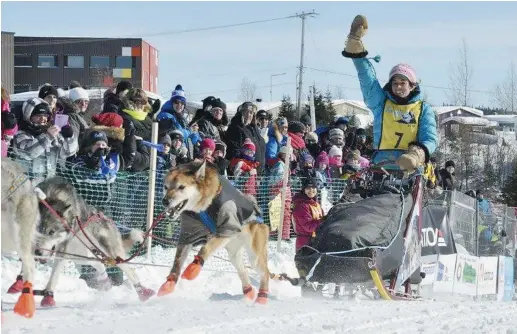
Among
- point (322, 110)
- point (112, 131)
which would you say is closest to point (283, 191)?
point (112, 131)

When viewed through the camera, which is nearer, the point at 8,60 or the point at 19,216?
the point at 19,216

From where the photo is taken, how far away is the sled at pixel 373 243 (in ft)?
22.6

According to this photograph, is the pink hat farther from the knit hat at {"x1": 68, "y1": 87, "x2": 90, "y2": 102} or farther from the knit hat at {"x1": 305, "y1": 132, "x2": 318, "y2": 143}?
the knit hat at {"x1": 305, "y1": 132, "x2": 318, "y2": 143}

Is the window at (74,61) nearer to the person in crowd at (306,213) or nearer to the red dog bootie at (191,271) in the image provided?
the person in crowd at (306,213)

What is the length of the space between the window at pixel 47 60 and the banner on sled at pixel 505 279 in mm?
47030

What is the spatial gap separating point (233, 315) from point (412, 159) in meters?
2.17

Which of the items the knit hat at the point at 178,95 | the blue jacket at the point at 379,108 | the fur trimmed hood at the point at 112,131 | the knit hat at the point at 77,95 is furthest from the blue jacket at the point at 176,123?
the blue jacket at the point at 379,108

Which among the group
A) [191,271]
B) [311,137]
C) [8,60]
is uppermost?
[8,60]

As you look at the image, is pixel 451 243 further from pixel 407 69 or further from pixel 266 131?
pixel 266 131

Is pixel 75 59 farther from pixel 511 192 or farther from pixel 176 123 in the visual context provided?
pixel 176 123

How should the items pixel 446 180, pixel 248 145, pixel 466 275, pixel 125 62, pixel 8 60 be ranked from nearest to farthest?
pixel 466 275 < pixel 248 145 < pixel 446 180 < pixel 8 60 < pixel 125 62

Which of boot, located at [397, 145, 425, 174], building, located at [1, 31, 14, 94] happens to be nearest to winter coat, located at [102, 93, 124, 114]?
boot, located at [397, 145, 425, 174]

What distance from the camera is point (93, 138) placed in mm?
8203

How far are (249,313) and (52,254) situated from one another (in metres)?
1.53
